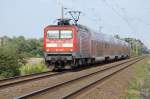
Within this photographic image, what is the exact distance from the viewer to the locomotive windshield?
30092mm

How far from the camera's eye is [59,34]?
99.5 ft

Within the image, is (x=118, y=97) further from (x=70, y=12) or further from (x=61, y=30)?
(x=70, y=12)

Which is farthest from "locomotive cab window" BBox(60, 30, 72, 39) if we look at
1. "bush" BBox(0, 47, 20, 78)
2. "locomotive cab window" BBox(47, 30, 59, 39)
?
"bush" BBox(0, 47, 20, 78)

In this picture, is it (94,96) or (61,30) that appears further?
(61,30)

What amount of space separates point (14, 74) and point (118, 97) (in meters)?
12.9

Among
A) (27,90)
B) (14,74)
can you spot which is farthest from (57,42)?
(27,90)

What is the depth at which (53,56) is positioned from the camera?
2970 centimetres

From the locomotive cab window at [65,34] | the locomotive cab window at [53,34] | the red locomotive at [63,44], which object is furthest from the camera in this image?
the locomotive cab window at [53,34]

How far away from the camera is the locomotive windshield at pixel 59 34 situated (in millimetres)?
30092

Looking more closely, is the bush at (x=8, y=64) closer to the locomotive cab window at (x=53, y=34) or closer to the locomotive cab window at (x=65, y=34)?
the locomotive cab window at (x=53, y=34)

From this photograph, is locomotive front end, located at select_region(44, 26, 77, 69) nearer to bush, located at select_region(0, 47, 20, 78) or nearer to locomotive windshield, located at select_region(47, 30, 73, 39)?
locomotive windshield, located at select_region(47, 30, 73, 39)

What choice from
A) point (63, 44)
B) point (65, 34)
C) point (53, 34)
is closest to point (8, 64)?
point (63, 44)

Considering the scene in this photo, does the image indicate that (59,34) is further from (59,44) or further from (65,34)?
(59,44)

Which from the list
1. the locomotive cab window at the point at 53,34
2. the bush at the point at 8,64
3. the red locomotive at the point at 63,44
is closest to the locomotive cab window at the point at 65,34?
the red locomotive at the point at 63,44
